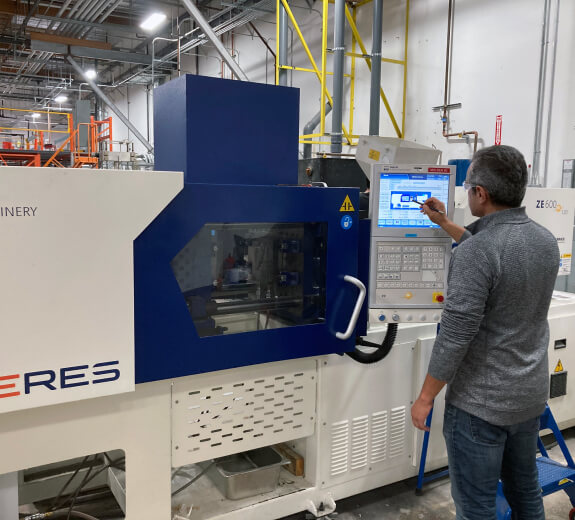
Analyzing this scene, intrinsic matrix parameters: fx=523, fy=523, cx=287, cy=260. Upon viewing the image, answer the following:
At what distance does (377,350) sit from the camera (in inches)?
86.5

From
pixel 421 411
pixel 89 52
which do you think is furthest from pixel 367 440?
pixel 89 52

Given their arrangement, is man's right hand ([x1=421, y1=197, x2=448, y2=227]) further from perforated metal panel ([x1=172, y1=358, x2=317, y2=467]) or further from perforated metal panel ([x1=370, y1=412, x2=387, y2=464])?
perforated metal panel ([x1=370, y1=412, x2=387, y2=464])

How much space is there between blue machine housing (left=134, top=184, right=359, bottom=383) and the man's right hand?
0.26 metres

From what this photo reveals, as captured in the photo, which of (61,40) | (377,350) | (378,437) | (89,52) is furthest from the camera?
(89,52)

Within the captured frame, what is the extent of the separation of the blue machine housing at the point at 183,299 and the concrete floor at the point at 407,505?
32.1 inches

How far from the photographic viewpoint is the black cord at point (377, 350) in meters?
2.15

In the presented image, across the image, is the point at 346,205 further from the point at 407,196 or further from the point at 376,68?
the point at 376,68

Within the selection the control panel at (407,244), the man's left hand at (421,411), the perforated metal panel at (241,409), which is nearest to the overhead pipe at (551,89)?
the control panel at (407,244)

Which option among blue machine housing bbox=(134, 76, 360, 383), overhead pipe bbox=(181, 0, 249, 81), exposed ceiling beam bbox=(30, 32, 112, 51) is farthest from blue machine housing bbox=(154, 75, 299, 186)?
exposed ceiling beam bbox=(30, 32, 112, 51)

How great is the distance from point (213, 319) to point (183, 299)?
197 millimetres

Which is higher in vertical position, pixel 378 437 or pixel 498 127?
pixel 498 127

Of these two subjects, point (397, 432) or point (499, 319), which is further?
point (397, 432)

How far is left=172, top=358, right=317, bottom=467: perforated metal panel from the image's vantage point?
5.92 feet

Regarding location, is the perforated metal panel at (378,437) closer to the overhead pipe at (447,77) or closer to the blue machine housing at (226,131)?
the blue machine housing at (226,131)
